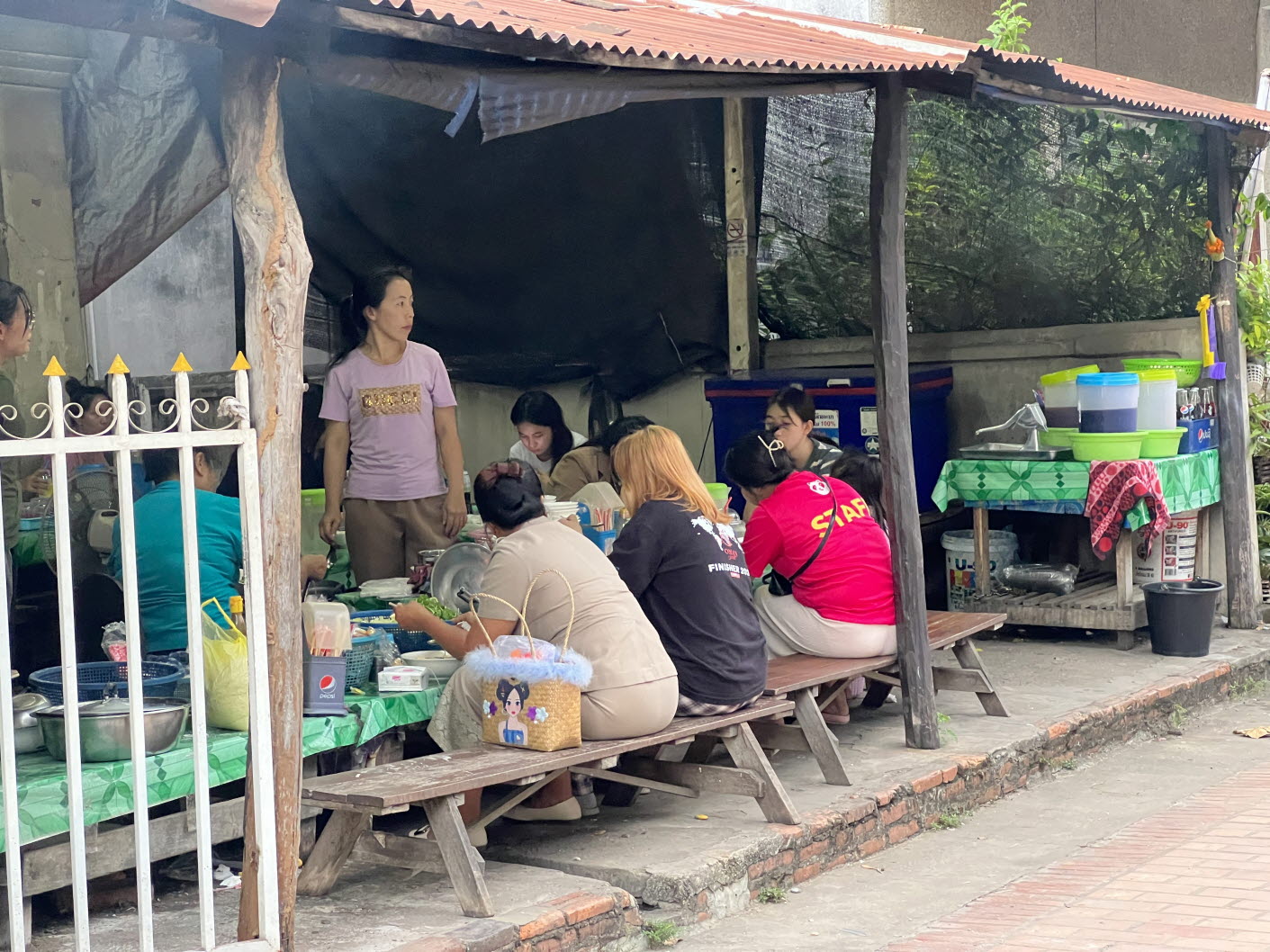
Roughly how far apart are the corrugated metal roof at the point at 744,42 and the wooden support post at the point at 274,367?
1.49 feet

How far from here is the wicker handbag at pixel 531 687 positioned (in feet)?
14.7

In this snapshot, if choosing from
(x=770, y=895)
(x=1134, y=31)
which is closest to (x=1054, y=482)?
(x=770, y=895)

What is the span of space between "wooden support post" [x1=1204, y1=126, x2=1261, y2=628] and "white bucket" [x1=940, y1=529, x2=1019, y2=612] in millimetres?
1279

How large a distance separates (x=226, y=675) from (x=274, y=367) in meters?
0.98

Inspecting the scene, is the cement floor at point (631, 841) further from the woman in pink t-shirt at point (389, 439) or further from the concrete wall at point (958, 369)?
the concrete wall at point (958, 369)

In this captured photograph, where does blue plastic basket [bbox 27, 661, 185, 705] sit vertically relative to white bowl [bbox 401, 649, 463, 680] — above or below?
above

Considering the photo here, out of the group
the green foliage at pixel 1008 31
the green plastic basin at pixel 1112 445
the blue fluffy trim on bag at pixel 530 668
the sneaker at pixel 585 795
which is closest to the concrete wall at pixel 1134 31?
the green foliage at pixel 1008 31

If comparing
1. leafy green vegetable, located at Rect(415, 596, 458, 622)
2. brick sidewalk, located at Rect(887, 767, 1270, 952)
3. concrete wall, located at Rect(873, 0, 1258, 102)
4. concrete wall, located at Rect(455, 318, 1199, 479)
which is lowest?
brick sidewalk, located at Rect(887, 767, 1270, 952)

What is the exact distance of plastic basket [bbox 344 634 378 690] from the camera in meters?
4.86

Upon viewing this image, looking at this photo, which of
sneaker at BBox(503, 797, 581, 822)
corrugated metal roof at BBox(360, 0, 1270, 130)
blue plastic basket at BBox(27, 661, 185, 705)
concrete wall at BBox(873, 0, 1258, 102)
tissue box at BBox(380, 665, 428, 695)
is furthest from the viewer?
concrete wall at BBox(873, 0, 1258, 102)

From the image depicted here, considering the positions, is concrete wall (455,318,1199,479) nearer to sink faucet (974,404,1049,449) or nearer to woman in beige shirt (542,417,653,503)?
sink faucet (974,404,1049,449)

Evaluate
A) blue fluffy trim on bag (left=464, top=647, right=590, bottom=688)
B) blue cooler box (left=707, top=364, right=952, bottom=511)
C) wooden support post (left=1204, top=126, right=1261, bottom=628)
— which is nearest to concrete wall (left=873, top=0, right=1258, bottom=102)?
wooden support post (left=1204, top=126, right=1261, bottom=628)

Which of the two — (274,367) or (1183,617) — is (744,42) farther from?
(1183,617)

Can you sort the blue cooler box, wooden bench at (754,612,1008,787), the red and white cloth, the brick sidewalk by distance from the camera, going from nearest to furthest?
the brick sidewalk < wooden bench at (754,612,1008,787) < the red and white cloth < the blue cooler box
